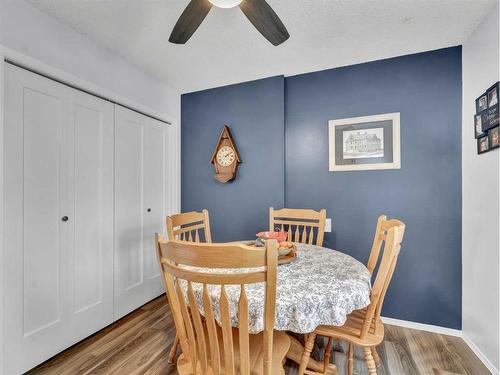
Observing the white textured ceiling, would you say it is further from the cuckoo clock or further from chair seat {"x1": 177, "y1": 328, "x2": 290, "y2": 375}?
chair seat {"x1": 177, "y1": 328, "x2": 290, "y2": 375}

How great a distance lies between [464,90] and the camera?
2094mm

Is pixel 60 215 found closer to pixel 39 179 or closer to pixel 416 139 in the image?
pixel 39 179

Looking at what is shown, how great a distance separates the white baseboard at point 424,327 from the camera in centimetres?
213

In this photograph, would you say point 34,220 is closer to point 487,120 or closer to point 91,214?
point 91,214

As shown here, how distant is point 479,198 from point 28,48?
3247mm

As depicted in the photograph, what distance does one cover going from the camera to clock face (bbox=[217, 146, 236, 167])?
2.86 metres

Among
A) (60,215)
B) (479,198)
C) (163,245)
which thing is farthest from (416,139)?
(60,215)

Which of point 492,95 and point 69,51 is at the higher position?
point 69,51

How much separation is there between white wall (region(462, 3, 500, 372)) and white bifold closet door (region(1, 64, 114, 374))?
2878mm

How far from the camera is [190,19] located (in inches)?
55.8

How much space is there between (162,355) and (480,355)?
225 centimetres

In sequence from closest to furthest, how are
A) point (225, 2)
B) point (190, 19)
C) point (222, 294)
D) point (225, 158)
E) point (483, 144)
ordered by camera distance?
point (222, 294), point (225, 2), point (190, 19), point (483, 144), point (225, 158)

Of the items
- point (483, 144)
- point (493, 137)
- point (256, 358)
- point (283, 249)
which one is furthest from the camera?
point (483, 144)

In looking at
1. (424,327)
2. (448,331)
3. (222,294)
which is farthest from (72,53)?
(448,331)
